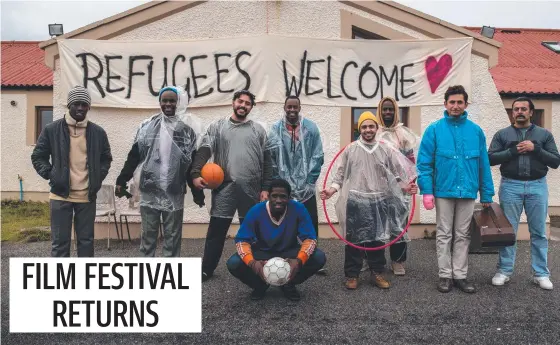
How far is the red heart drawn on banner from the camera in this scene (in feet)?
22.1

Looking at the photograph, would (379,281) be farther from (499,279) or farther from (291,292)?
(499,279)

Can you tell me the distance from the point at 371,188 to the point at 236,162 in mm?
1343

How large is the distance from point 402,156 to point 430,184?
1.39ft

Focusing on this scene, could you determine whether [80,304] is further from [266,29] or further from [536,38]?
[536,38]

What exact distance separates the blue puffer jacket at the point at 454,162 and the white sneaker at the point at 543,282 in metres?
1.03

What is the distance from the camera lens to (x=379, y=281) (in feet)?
14.0

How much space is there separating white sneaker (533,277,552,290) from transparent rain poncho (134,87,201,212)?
3662 mm

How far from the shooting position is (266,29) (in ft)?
21.7

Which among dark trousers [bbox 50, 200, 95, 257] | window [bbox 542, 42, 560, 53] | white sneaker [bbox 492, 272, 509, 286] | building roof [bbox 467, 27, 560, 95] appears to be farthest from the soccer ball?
window [bbox 542, 42, 560, 53]

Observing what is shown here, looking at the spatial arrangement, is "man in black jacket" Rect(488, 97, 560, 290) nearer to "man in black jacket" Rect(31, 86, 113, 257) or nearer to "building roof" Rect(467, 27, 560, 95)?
"man in black jacket" Rect(31, 86, 113, 257)

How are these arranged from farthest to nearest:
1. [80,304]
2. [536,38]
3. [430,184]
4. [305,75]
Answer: [536,38] < [305,75] < [430,184] < [80,304]

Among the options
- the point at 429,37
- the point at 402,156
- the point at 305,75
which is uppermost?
the point at 429,37

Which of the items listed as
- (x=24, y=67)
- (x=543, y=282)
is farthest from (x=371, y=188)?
(x=24, y=67)

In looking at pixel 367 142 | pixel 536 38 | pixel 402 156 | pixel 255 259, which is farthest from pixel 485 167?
pixel 536 38
